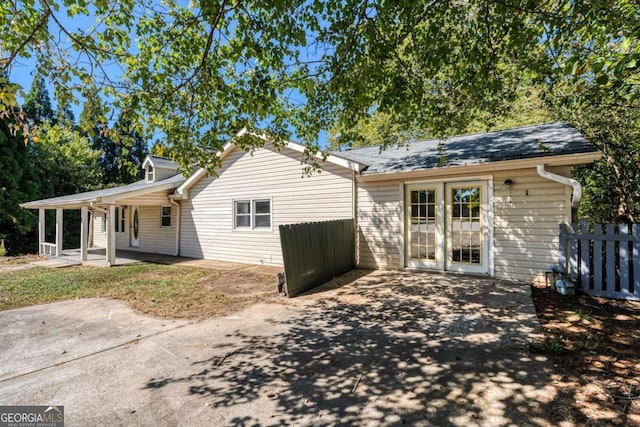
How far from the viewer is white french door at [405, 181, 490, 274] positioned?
7.22 metres

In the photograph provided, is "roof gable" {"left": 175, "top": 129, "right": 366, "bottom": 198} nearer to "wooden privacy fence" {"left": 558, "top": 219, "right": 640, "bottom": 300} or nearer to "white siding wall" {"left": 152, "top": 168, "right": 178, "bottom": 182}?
"white siding wall" {"left": 152, "top": 168, "right": 178, "bottom": 182}

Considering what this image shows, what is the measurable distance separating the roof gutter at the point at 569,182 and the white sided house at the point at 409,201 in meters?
0.03

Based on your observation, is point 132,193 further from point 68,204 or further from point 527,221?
point 527,221

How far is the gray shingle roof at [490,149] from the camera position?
6301 mm

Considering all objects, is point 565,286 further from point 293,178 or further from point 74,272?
point 74,272

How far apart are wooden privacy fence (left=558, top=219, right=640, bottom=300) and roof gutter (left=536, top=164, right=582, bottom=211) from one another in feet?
1.46

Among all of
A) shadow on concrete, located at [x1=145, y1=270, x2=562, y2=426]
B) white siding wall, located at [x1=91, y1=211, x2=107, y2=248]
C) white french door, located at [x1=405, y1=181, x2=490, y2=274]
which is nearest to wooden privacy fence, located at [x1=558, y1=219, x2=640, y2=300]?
shadow on concrete, located at [x1=145, y1=270, x2=562, y2=426]

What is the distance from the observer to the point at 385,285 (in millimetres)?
6844

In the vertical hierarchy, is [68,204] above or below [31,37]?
below

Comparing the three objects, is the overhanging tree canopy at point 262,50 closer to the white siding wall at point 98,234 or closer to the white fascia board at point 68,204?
the white fascia board at point 68,204

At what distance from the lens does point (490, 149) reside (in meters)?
7.37

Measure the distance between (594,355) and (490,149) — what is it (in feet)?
17.2

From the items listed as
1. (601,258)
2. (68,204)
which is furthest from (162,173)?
(601,258)

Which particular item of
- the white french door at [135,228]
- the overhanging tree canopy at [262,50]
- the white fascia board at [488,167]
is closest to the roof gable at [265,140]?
the white fascia board at [488,167]
